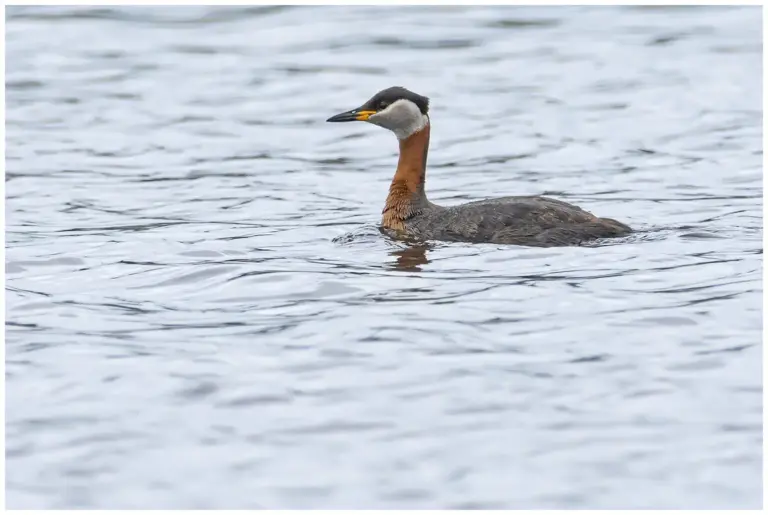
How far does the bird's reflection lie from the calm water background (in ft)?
0.21

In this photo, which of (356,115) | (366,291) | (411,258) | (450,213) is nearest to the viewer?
(366,291)

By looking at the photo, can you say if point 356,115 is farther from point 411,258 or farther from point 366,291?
point 366,291

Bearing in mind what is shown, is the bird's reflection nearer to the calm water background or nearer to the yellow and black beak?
the calm water background

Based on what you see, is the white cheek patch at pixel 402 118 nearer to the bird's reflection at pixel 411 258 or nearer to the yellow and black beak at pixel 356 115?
the yellow and black beak at pixel 356 115

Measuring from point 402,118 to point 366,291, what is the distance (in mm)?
3194

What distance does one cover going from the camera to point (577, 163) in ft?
55.8

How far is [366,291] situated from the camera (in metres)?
10.8

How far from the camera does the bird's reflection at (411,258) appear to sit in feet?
38.1

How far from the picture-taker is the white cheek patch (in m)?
13.5

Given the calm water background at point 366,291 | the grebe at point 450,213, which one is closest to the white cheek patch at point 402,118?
the grebe at point 450,213

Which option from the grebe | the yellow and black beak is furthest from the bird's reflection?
the yellow and black beak

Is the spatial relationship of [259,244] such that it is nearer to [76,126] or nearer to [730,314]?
[730,314]

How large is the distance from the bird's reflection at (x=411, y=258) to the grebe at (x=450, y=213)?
14.5 inches

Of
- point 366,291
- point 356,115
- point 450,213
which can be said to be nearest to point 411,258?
point 450,213
